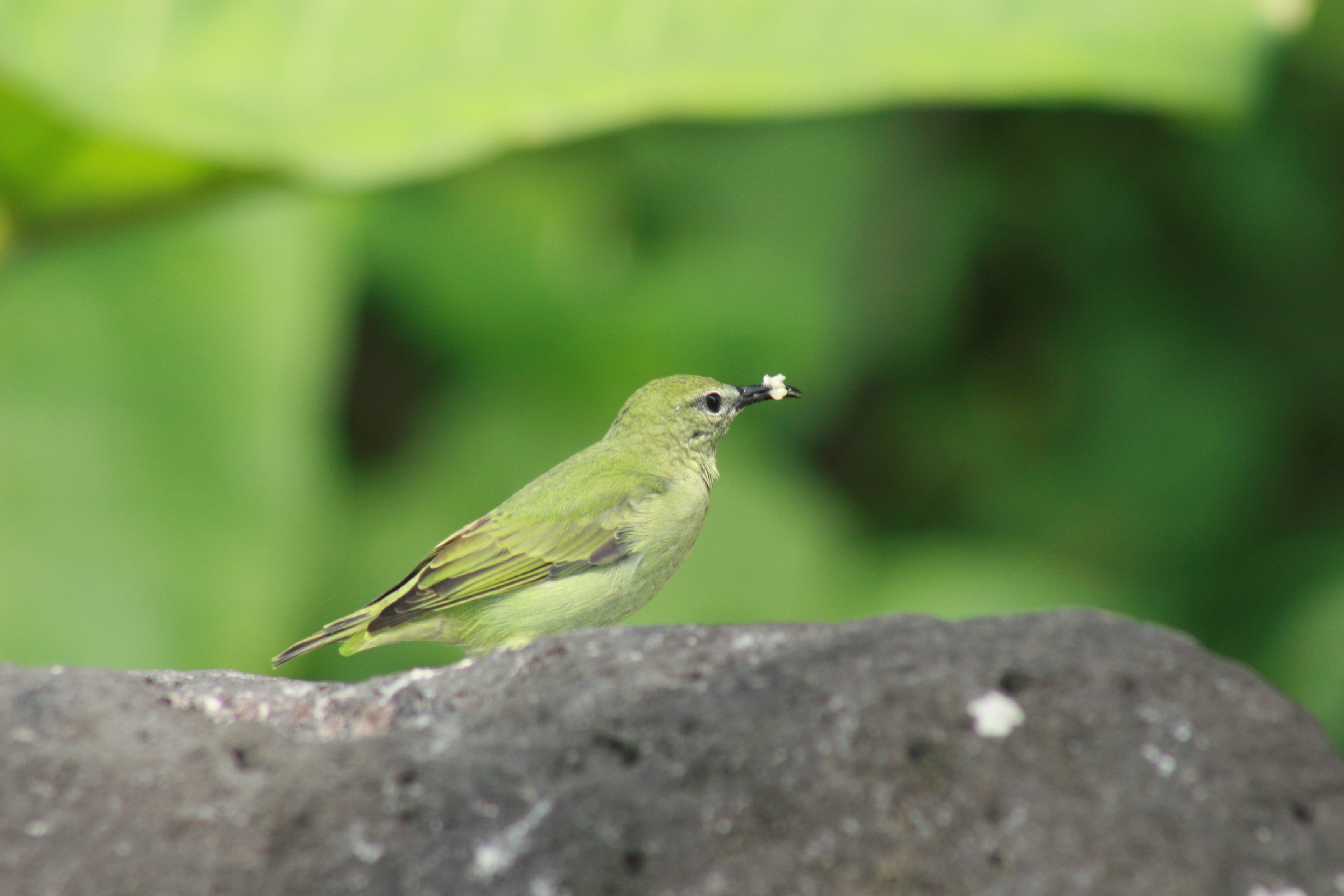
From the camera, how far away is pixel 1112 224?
19.4ft

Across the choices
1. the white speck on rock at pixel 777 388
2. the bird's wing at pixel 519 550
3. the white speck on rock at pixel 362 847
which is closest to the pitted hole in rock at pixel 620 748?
the white speck on rock at pixel 362 847

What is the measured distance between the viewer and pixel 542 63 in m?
4.06

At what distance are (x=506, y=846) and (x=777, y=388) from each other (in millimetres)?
1431

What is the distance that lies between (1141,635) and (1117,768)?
266mm

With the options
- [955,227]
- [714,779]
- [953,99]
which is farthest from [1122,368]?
[714,779]

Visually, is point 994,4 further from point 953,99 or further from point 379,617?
point 379,617

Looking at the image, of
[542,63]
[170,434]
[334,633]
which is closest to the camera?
[334,633]

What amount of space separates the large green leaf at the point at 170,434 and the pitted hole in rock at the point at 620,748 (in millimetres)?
1973

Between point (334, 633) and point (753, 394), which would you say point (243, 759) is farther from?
point (753, 394)

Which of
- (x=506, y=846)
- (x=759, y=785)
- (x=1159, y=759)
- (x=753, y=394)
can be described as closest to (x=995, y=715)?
(x=1159, y=759)

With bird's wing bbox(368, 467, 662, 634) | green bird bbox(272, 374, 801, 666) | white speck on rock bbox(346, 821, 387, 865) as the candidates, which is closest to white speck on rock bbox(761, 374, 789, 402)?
green bird bbox(272, 374, 801, 666)

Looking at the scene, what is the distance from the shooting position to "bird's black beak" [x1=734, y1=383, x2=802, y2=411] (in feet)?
11.0

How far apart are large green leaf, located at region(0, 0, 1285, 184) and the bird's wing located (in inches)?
46.1

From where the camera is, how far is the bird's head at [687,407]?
3.50 meters
